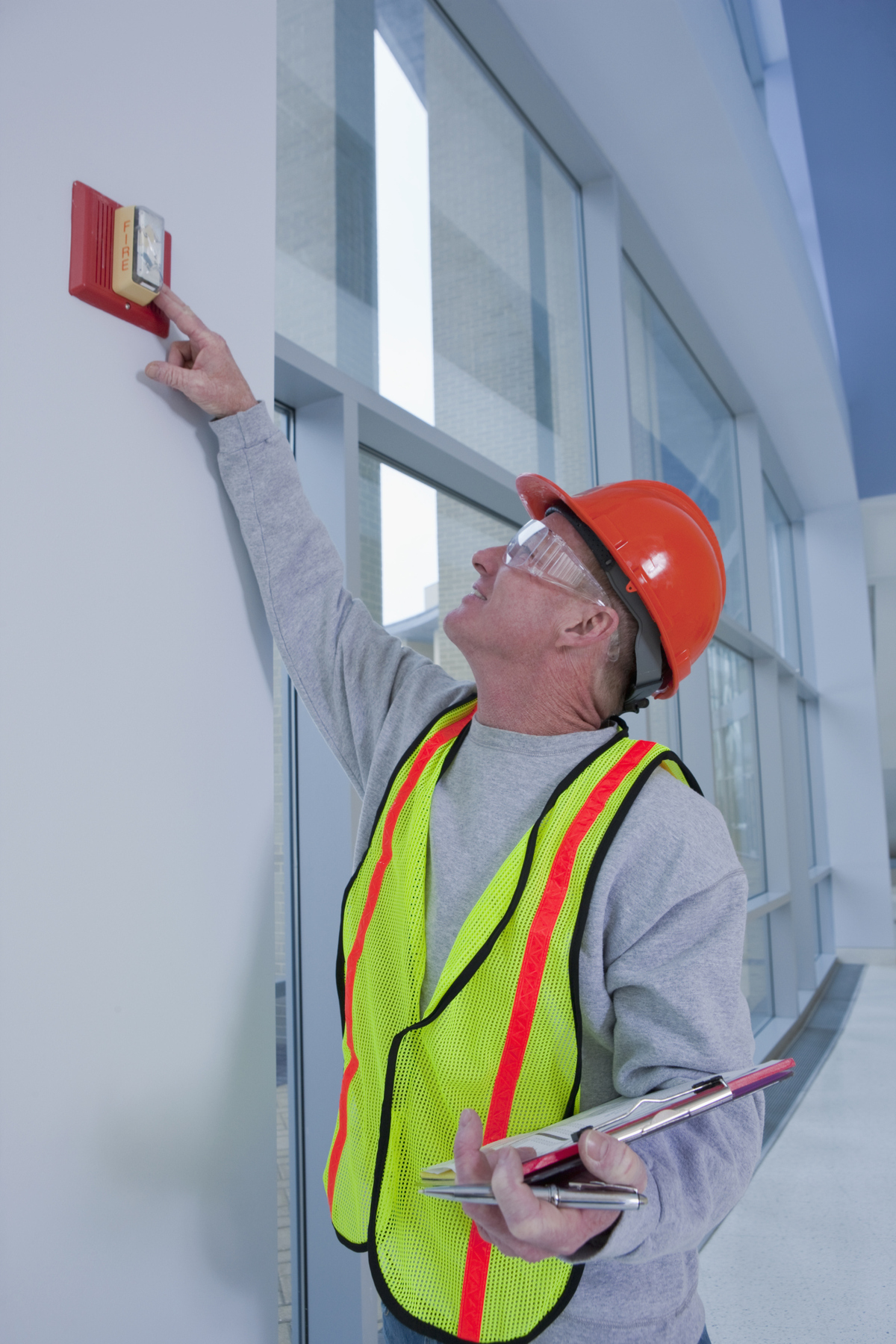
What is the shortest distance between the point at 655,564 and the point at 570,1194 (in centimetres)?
84

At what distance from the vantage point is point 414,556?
6.82ft

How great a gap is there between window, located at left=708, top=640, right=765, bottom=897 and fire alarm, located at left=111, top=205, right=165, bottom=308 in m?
3.85

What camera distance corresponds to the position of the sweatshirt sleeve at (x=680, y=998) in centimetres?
89

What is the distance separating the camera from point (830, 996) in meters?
6.26

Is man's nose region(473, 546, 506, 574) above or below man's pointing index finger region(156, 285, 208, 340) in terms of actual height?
below

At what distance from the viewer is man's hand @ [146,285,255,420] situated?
1081 mm

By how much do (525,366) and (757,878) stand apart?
151 inches

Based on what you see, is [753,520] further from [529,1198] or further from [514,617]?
[529,1198]

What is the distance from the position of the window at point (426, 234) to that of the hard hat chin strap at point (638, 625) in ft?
2.66

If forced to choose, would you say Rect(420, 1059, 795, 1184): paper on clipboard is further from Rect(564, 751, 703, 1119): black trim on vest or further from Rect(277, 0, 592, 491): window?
Rect(277, 0, 592, 491): window

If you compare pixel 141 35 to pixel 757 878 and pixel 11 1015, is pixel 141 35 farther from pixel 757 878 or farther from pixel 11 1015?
pixel 757 878

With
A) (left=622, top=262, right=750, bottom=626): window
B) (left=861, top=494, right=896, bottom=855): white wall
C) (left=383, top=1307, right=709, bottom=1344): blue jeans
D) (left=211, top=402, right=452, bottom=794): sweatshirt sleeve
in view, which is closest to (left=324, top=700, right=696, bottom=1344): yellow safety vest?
(left=383, top=1307, right=709, bottom=1344): blue jeans

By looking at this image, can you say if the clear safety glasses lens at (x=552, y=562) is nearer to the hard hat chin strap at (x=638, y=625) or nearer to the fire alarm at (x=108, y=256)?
the hard hat chin strap at (x=638, y=625)

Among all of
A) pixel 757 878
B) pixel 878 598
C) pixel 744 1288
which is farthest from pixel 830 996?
pixel 878 598
